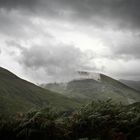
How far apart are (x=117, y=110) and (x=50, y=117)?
3796 mm

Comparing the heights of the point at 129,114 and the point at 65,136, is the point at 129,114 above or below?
above

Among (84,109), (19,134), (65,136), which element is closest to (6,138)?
(19,134)

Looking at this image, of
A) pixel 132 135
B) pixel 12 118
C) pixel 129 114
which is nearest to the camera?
pixel 132 135

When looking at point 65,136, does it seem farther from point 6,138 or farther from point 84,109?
point 6,138

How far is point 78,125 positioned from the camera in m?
16.0

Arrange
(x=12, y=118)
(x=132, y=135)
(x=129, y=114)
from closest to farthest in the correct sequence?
(x=132, y=135) < (x=129, y=114) < (x=12, y=118)

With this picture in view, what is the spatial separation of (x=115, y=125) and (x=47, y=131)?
3.64 metres

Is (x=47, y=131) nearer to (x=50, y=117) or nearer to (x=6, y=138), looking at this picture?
(x=50, y=117)

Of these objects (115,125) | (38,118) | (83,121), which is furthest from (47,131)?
(115,125)

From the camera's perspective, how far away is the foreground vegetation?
15.6 metres

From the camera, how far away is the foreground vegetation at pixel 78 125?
15.6 meters

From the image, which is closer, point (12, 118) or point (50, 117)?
point (50, 117)

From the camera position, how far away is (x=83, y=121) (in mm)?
15898

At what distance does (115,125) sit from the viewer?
1588cm
